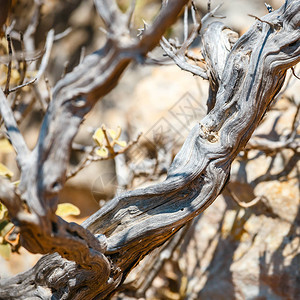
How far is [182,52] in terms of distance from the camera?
4.42 ft

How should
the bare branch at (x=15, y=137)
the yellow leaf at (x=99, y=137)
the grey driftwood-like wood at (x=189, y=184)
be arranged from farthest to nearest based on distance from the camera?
the yellow leaf at (x=99, y=137) < the grey driftwood-like wood at (x=189, y=184) < the bare branch at (x=15, y=137)

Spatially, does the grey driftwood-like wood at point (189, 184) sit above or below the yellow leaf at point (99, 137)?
below

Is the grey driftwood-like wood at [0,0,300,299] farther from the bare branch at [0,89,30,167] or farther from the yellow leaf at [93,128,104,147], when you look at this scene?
the yellow leaf at [93,128,104,147]

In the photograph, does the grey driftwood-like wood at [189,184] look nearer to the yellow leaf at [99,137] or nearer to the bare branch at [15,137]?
the bare branch at [15,137]

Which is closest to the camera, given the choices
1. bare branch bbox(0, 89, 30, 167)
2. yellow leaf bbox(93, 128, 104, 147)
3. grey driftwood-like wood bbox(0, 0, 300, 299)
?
bare branch bbox(0, 89, 30, 167)

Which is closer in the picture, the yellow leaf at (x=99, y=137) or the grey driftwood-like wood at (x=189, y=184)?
the grey driftwood-like wood at (x=189, y=184)

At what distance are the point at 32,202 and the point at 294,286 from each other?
146 cm

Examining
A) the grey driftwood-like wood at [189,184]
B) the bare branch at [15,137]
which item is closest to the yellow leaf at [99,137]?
the grey driftwood-like wood at [189,184]

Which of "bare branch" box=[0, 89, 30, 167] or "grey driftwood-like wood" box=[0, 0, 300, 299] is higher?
"bare branch" box=[0, 89, 30, 167]

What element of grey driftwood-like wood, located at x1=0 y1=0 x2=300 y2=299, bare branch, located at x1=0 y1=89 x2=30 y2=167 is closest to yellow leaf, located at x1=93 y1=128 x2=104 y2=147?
grey driftwood-like wood, located at x1=0 y1=0 x2=300 y2=299

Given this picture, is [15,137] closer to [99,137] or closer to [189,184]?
[189,184]

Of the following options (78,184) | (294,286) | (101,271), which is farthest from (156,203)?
(78,184)

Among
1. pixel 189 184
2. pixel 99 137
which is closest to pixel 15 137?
pixel 189 184

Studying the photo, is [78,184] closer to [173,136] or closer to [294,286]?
[173,136]
